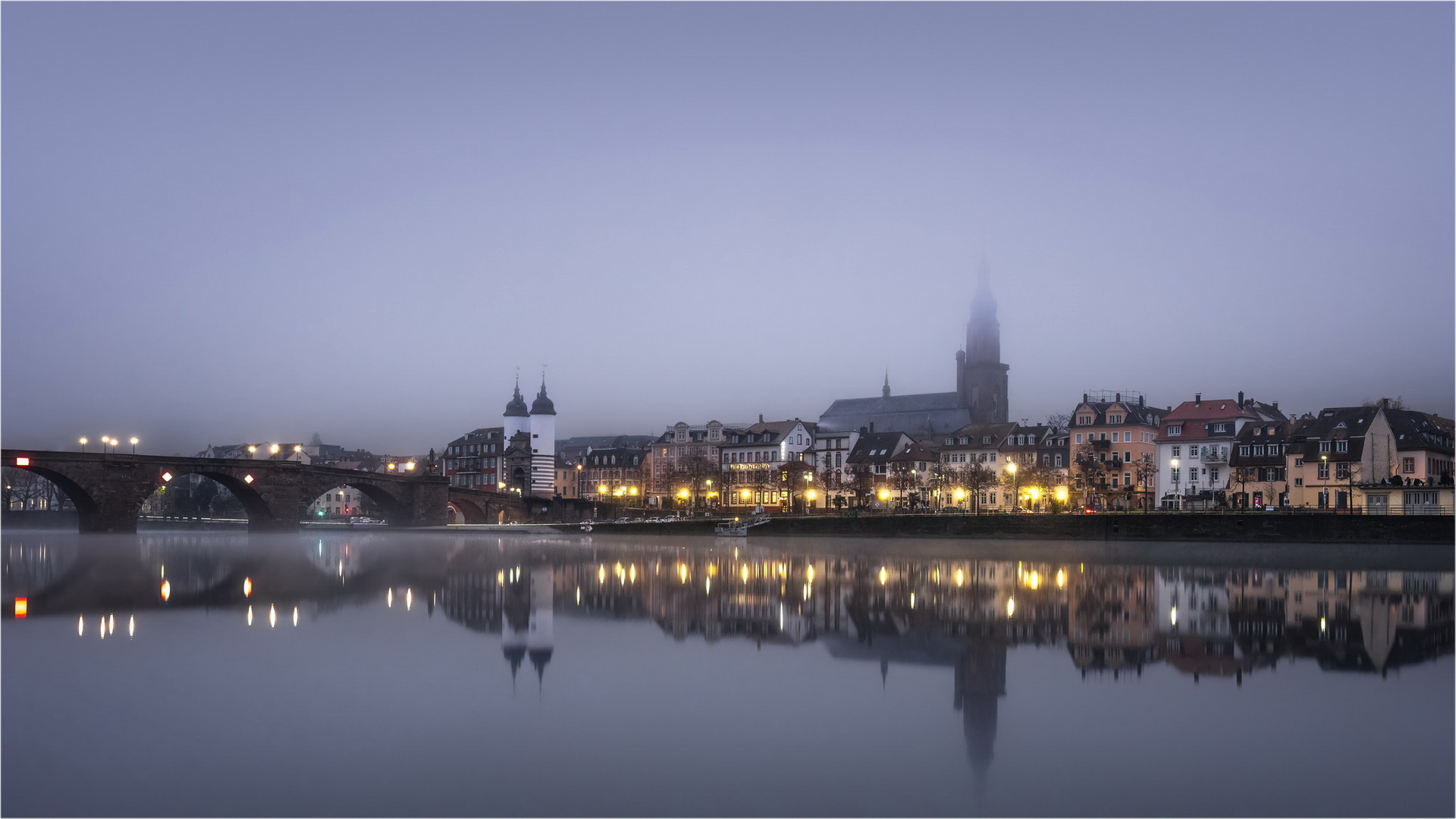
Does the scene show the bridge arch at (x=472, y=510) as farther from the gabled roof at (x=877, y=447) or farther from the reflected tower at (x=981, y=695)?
the reflected tower at (x=981, y=695)

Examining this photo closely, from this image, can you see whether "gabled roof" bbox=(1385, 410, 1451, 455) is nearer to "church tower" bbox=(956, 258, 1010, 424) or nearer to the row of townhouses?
the row of townhouses

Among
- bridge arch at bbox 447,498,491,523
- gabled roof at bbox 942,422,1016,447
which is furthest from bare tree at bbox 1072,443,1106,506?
bridge arch at bbox 447,498,491,523

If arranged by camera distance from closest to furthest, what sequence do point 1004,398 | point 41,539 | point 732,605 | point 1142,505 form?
point 732,605 < point 41,539 < point 1142,505 < point 1004,398

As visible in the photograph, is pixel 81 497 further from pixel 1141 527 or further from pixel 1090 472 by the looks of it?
pixel 1090 472

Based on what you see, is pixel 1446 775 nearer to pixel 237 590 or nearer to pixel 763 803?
pixel 763 803

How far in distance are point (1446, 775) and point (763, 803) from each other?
6.85 metres

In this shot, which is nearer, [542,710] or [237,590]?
[542,710]

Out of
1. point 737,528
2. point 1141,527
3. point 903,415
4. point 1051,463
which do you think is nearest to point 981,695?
point 1141,527

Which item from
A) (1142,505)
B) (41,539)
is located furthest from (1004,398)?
(41,539)

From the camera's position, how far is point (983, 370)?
15888cm

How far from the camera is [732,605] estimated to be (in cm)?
2745

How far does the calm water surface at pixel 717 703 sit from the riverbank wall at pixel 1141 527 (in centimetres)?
2590

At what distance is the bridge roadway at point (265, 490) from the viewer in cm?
7562

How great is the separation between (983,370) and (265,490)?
9934 centimetres
